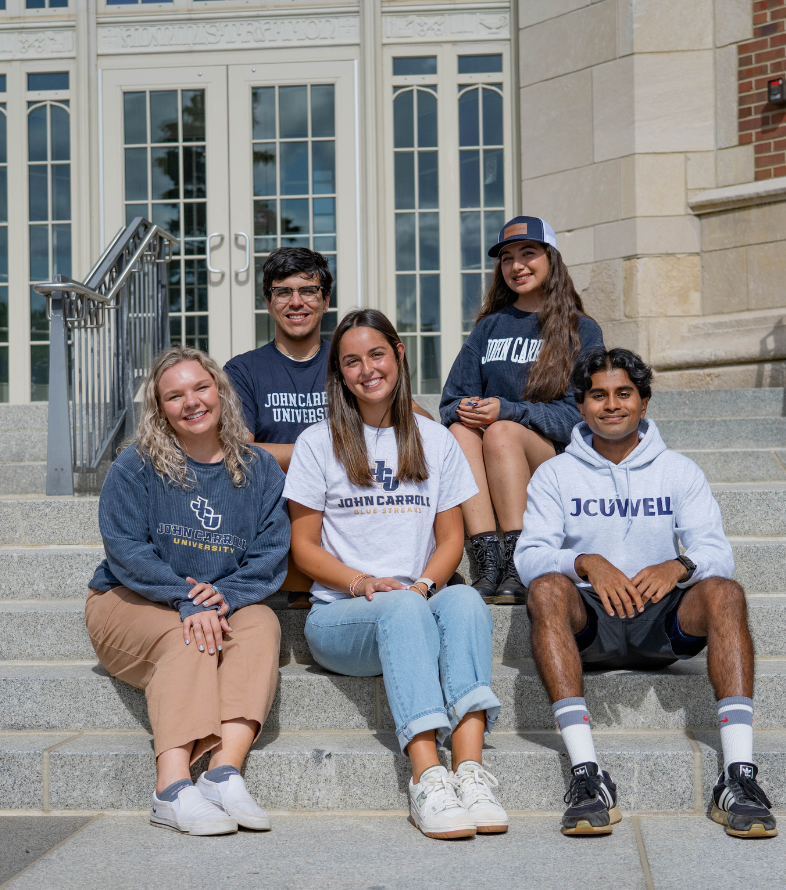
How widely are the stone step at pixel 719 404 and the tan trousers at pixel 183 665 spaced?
284cm

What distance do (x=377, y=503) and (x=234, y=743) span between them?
78cm

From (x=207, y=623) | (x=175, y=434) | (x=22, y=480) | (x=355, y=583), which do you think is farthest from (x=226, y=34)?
(x=207, y=623)

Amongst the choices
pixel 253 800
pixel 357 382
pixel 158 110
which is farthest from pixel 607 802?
pixel 158 110

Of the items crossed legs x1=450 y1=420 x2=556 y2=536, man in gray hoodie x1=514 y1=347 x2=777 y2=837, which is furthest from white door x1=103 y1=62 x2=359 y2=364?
man in gray hoodie x1=514 y1=347 x2=777 y2=837

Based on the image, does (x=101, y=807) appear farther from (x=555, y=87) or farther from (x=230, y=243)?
(x=555, y=87)

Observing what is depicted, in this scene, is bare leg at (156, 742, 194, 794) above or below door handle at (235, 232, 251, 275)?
below

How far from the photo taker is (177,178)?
6.53m

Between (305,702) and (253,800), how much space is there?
1.40 feet

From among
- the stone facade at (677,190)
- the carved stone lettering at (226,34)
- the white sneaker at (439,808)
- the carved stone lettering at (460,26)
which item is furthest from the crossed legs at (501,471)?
the carved stone lettering at (226,34)

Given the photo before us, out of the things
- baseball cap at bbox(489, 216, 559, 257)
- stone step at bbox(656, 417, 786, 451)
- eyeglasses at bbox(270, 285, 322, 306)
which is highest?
baseball cap at bbox(489, 216, 559, 257)

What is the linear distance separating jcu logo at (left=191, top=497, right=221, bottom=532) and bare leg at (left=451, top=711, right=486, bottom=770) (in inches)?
35.7

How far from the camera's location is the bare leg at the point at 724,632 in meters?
2.43

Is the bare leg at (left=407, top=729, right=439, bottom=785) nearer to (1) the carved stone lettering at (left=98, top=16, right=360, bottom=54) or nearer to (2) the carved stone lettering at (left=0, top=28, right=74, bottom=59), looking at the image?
(1) the carved stone lettering at (left=98, top=16, right=360, bottom=54)

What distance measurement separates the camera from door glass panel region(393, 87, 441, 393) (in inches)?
253
